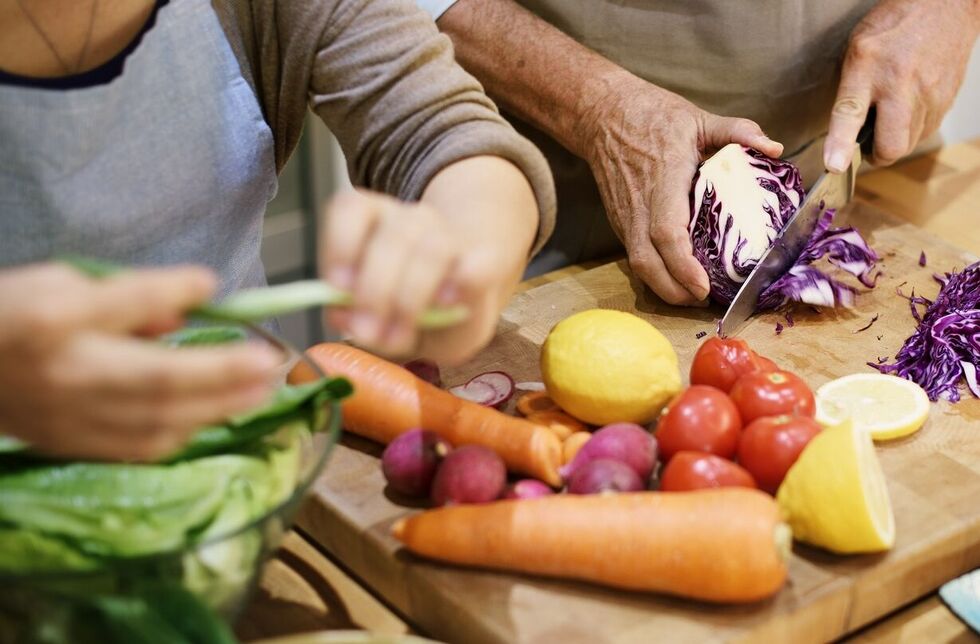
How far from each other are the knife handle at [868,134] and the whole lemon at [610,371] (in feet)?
2.75

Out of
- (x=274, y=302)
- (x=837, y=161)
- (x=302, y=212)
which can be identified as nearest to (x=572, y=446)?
(x=274, y=302)

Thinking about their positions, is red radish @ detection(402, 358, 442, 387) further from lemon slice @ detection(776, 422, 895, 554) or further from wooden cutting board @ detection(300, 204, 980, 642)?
lemon slice @ detection(776, 422, 895, 554)

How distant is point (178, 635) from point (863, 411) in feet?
3.02

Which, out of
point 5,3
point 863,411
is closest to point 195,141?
point 5,3

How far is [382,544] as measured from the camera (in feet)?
3.91

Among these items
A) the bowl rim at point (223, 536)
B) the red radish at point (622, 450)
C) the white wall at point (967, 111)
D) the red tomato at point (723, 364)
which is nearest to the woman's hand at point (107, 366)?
the bowl rim at point (223, 536)

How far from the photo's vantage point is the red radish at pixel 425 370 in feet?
4.69

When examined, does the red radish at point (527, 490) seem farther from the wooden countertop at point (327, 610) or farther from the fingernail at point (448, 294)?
the fingernail at point (448, 294)

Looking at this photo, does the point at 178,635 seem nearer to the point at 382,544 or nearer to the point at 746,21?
the point at 382,544

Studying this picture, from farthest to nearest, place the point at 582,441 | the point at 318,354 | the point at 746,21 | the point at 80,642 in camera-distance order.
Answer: the point at 746,21, the point at 318,354, the point at 582,441, the point at 80,642

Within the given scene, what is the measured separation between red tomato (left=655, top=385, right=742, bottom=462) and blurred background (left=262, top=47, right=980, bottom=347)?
6.86ft

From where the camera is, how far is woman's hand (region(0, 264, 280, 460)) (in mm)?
708

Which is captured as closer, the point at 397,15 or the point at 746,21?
the point at 397,15

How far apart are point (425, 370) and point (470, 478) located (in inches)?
11.5
